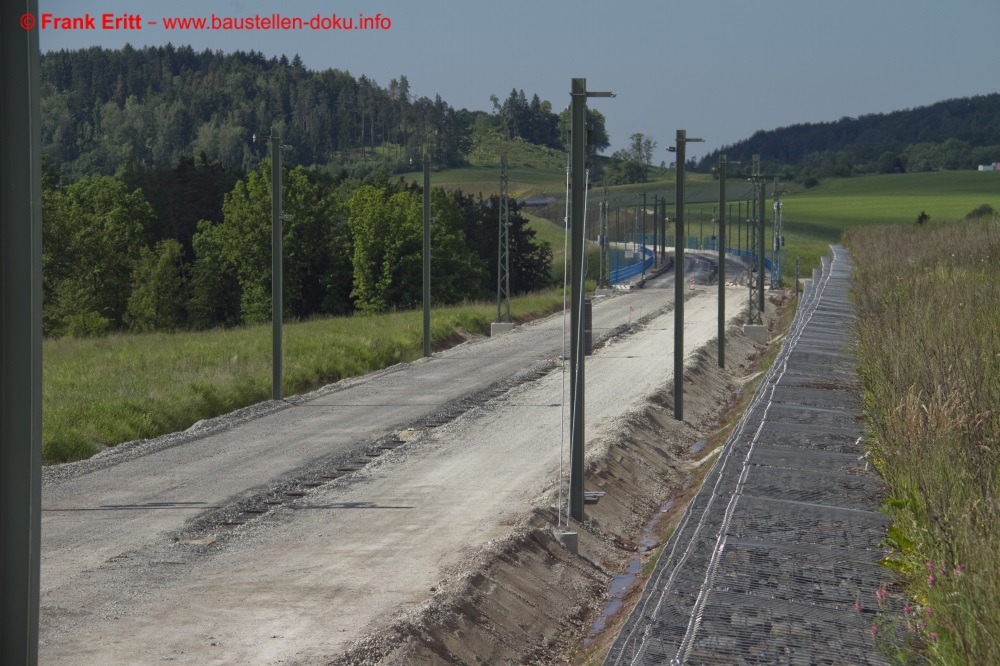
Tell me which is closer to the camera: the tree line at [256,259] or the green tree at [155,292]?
the green tree at [155,292]

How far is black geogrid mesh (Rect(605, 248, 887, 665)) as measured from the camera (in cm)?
763

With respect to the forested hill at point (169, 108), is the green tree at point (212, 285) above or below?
below

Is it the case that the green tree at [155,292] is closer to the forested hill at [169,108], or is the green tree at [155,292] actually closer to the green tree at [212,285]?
the green tree at [212,285]

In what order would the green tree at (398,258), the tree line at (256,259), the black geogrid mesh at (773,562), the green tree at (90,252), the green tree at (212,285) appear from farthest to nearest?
1. the green tree at (212,285)
2. the green tree at (398,258)
3. the tree line at (256,259)
4. the green tree at (90,252)
5. the black geogrid mesh at (773,562)

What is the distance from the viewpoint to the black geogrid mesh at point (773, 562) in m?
7.63

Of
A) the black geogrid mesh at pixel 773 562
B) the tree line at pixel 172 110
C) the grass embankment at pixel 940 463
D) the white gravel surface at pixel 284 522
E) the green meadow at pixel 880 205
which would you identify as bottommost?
the white gravel surface at pixel 284 522

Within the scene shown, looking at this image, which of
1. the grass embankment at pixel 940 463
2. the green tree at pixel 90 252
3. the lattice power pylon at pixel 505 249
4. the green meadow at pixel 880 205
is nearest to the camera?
the grass embankment at pixel 940 463

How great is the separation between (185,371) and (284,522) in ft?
51.5

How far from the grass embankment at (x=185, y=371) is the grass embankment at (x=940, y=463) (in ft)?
42.2

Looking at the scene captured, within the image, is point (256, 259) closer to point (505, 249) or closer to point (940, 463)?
point (505, 249)

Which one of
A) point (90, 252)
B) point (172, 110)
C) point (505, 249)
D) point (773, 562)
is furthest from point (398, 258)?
point (172, 110)

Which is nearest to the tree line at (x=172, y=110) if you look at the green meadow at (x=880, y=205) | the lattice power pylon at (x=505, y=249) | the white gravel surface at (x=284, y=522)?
the green meadow at (x=880, y=205)

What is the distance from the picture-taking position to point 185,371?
2986 cm

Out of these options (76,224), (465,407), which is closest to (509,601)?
(465,407)
